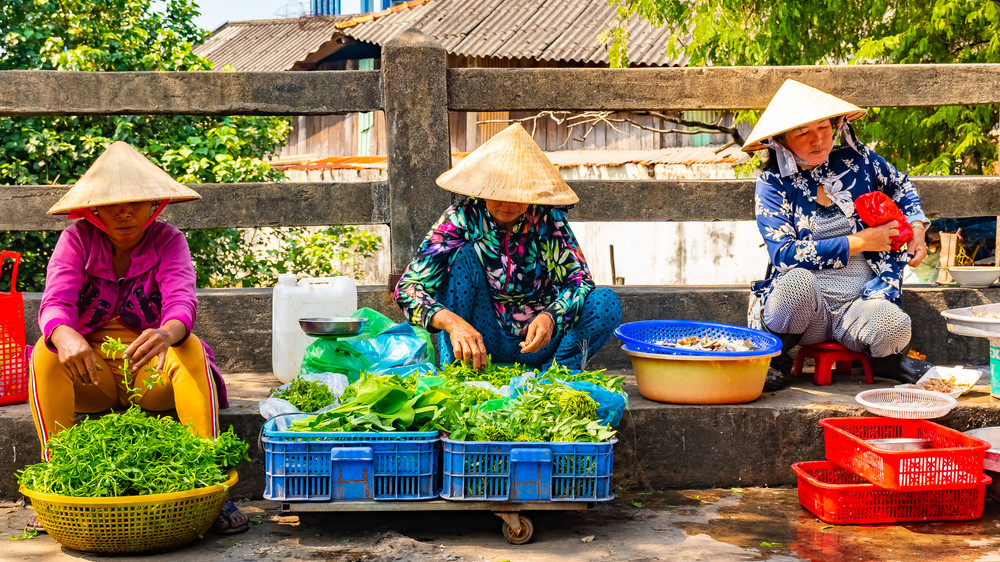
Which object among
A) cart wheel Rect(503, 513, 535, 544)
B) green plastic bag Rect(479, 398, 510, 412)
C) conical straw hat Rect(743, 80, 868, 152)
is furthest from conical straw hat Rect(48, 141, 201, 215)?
conical straw hat Rect(743, 80, 868, 152)

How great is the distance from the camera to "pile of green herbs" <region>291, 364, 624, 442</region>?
11.0 feet

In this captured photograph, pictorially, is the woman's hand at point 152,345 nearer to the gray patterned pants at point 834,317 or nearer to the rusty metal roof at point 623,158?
the gray patterned pants at point 834,317

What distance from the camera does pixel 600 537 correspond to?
3.45 meters

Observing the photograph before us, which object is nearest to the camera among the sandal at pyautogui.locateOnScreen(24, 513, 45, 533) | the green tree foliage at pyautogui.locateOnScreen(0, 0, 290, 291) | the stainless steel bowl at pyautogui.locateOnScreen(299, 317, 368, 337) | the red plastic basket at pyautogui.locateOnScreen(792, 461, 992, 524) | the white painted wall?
the sandal at pyautogui.locateOnScreen(24, 513, 45, 533)

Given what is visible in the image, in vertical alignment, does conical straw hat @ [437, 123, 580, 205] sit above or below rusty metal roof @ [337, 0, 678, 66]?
below

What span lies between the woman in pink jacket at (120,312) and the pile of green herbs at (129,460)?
180mm

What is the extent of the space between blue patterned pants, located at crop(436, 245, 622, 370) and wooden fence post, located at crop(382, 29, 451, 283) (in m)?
0.71

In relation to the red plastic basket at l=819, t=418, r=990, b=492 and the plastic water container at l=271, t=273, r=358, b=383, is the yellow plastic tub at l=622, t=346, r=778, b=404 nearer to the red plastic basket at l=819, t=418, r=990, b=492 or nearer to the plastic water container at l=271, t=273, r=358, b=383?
the red plastic basket at l=819, t=418, r=990, b=492

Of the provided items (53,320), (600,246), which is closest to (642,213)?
(53,320)

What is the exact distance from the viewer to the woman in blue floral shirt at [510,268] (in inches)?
161

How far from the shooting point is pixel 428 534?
11.4 feet

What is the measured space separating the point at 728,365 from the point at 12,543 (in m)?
2.75

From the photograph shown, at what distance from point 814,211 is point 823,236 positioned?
0.12 metres

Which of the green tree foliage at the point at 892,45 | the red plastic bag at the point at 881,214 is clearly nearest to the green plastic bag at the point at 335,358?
the red plastic bag at the point at 881,214
